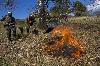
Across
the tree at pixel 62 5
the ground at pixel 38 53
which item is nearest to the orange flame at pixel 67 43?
the ground at pixel 38 53

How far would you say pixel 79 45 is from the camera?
30688mm

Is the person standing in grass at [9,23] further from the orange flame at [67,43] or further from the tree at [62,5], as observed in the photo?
the tree at [62,5]

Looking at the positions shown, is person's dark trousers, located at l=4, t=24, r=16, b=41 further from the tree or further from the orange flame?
the tree

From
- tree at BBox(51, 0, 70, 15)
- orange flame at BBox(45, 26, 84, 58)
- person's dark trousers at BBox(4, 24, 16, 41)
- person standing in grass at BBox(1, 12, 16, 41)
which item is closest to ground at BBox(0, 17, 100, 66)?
orange flame at BBox(45, 26, 84, 58)

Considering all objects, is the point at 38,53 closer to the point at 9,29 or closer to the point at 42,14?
the point at 9,29

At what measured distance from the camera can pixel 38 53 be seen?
96.8ft

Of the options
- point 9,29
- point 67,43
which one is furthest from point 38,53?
point 9,29

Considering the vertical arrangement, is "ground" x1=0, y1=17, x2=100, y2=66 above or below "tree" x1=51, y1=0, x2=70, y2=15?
below

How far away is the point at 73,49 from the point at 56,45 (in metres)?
1.80

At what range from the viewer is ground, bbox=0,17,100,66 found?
27078mm

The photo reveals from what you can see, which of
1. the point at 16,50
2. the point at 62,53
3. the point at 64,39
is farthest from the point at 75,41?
the point at 16,50

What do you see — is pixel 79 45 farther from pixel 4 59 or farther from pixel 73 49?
pixel 4 59

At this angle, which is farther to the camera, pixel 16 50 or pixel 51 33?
pixel 51 33

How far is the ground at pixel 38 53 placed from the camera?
2708cm
